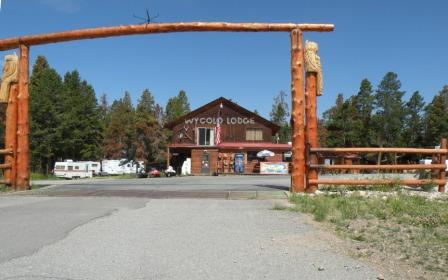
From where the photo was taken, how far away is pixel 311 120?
1267cm

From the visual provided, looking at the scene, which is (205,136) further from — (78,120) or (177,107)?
(177,107)

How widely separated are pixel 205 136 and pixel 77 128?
30624mm

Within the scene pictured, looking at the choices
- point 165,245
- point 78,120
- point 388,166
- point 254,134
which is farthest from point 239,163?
point 165,245

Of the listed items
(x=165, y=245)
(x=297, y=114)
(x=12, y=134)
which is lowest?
(x=165, y=245)

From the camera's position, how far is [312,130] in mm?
12625

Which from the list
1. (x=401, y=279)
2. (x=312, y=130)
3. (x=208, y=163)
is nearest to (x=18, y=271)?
(x=401, y=279)

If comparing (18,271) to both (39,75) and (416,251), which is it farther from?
(39,75)

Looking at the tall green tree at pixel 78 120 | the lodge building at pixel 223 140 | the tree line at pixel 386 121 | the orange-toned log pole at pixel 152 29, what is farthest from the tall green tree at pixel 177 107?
the orange-toned log pole at pixel 152 29

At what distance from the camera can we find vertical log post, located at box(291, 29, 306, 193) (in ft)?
41.6

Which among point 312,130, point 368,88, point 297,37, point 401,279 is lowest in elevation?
point 401,279

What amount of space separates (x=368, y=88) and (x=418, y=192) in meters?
72.6

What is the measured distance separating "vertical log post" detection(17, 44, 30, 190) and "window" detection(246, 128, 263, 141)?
4326 centimetres

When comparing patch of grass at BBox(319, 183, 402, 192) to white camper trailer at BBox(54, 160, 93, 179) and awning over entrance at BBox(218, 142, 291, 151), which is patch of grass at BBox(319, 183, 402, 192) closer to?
awning over entrance at BBox(218, 142, 291, 151)

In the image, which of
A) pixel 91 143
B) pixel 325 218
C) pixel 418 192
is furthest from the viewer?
pixel 91 143
